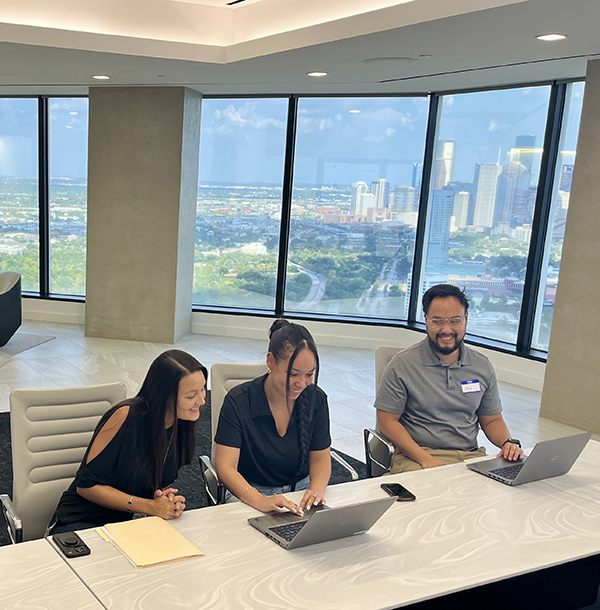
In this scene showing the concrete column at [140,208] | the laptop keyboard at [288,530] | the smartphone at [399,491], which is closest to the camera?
the laptop keyboard at [288,530]

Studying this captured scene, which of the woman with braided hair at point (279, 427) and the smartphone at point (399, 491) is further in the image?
the woman with braided hair at point (279, 427)

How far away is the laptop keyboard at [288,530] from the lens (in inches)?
85.9

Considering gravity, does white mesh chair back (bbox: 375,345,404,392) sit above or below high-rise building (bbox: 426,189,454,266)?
below

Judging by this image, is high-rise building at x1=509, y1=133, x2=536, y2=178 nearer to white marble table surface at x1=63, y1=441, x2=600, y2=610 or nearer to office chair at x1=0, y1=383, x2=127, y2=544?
white marble table surface at x1=63, y1=441, x2=600, y2=610

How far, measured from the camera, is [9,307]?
761cm

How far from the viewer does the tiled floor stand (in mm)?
5848

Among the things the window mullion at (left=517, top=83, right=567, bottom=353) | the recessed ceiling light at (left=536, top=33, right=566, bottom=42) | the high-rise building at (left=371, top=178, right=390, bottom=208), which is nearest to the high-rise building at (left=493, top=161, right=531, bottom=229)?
the window mullion at (left=517, top=83, right=567, bottom=353)

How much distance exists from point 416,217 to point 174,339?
3.28 meters

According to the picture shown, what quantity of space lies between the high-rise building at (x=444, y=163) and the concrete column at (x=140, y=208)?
2.88 metres

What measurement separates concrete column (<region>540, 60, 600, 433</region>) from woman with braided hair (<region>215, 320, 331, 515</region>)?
3760 millimetres

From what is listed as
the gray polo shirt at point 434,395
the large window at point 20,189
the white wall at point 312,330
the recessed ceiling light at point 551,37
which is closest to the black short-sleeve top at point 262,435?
the gray polo shirt at point 434,395

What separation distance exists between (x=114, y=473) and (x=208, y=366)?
15.9ft

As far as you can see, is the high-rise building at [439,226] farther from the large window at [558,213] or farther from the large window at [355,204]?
the large window at [558,213]

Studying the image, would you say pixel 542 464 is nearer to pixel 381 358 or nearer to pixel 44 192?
pixel 381 358
